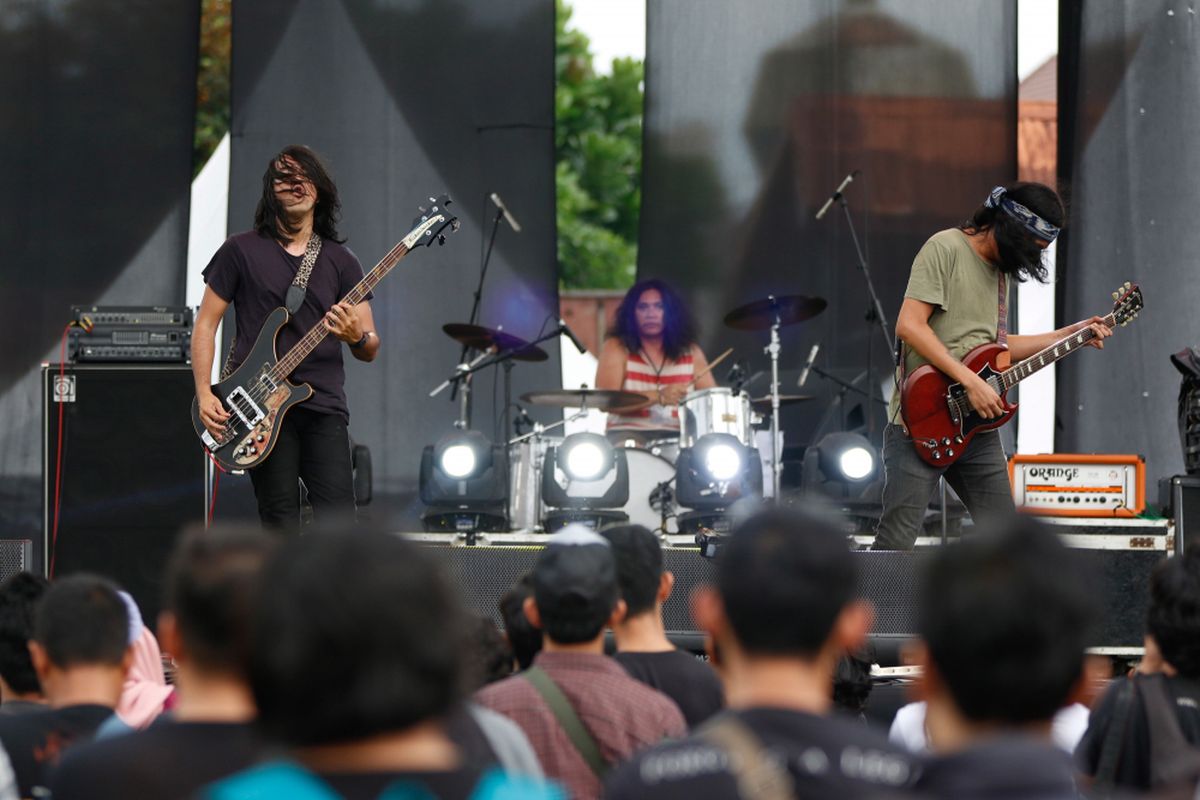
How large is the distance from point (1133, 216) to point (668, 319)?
244 cm

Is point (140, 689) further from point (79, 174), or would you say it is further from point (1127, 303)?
point (79, 174)

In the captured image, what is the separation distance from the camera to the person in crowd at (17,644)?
3201 millimetres

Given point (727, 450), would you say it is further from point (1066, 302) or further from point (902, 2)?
point (902, 2)

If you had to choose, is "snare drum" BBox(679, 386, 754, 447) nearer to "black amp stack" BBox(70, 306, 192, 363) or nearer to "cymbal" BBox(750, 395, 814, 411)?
"cymbal" BBox(750, 395, 814, 411)

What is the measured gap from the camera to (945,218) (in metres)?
8.35

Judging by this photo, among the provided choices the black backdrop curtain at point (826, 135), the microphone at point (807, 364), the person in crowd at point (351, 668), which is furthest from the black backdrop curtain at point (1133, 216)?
the person in crowd at point (351, 668)

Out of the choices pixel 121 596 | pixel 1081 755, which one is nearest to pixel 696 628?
pixel 1081 755

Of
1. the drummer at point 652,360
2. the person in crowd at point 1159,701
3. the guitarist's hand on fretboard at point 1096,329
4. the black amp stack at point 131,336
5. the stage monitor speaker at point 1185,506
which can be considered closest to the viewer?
the person in crowd at point 1159,701

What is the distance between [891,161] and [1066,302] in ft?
4.04

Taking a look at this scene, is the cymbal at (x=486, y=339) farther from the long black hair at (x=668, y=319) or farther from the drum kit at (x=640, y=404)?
the long black hair at (x=668, y=319)

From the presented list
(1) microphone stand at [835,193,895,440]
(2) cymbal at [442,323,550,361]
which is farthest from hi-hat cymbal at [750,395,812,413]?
(2) cymbal at [442,323,550,361]

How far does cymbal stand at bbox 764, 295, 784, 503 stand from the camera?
739cm

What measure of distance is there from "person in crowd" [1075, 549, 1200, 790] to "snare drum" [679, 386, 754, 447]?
15.1 ft

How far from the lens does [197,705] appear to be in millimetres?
2098
